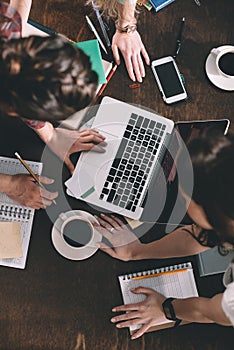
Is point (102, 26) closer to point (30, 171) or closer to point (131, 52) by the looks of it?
point (131, 52)

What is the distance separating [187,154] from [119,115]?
0.65 ft

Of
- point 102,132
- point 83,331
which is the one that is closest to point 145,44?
point 102,132

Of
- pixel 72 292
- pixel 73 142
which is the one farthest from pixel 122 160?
pixel 72 292

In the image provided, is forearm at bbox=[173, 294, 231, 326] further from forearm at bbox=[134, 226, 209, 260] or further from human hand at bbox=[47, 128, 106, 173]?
human hand at bbox=[47, 128, 106, 173]

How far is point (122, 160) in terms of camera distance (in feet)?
4.53

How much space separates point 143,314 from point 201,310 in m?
0.14

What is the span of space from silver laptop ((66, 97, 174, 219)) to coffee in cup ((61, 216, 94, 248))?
2.4 inches

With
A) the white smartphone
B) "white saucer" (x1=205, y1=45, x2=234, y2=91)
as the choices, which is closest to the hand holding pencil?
the white smartphone

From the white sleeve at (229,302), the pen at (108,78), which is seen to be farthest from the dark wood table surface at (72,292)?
the white sleeve at (229,302)

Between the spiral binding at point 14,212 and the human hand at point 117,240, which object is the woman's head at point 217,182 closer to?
the human hand at point 117,240

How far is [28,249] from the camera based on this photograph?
1364 millimetres

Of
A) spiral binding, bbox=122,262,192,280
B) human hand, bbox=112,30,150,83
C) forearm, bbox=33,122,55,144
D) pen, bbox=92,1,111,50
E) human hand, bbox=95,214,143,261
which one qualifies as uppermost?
pen, bbox=92,1,111,50

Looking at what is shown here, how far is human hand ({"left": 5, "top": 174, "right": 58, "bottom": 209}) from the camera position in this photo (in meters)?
1.37

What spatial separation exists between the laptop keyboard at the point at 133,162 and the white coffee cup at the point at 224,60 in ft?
0.68
